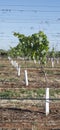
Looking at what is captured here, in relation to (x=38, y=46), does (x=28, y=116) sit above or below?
above

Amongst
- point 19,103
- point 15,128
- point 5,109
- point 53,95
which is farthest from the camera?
point 53,95

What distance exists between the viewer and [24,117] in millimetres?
13258

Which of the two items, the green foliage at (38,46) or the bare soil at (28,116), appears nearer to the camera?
the bare soil at (28,116)

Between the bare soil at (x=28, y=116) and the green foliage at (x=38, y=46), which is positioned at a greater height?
the bare soil at (x=28, y=116)

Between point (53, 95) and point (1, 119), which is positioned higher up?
point (1, 119)

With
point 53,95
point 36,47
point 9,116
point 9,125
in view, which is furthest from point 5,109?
point 36,47

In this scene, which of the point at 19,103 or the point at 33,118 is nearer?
the point at 33,118

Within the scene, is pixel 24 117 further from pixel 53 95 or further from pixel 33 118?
pixel 53 95

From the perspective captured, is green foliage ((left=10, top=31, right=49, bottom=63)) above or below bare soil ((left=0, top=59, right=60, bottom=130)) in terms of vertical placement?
below

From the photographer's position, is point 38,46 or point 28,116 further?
point 38,46

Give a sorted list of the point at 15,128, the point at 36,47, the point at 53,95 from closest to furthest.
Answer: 1. the point at 15,128
2. the point at 53,95
3. the point at 36,47

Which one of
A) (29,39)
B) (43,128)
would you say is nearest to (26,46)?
(29,39)

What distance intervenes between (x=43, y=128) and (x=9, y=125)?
3.33ft

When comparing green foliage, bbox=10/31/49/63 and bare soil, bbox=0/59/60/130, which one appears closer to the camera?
bare soil, bbox=0/59/60/130
